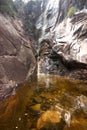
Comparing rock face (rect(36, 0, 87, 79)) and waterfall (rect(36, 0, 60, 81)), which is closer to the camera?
rock face (rect(36, 0, 87, 79))

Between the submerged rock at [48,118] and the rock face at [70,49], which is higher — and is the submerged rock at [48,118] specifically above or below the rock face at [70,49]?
below

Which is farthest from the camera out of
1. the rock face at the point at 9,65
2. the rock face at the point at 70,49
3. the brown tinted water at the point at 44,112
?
the rock face at the point at 70,49

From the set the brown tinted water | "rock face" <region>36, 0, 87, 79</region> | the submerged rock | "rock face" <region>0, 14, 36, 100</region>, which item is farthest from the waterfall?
the submerged rock

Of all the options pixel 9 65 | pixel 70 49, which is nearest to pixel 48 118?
pixel 9 65

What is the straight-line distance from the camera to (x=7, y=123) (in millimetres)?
6969

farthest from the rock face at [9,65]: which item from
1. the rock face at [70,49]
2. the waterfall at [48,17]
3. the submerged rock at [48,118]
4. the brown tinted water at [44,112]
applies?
the waterfall at [48,17]

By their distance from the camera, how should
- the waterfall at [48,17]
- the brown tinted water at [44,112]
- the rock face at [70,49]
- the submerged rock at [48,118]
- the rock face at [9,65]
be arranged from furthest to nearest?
the waterfall at [48,17]
the rock face at [70,49]
the rock face at [9,65]
the submerged rock at [48,118]
the brown tinted water at [44,112]

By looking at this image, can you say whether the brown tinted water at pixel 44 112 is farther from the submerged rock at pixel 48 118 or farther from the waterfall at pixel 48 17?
the waterfall at pixel 48 17

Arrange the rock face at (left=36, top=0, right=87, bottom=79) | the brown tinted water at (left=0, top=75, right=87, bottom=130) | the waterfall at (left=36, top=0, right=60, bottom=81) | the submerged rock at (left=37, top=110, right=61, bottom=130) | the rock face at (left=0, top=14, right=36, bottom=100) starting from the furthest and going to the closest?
1. the waterfall at (left=36, top=0, right=60, bottom=81)
2. the rock face at (left=36, top=0, right=87, bottom=79)
3. the rock face at (left=0, top=14, right=36, bottom=100)
4. the submerged rock at (left=37, top=110, right=61, bottom=130)
5. the brown tinted water at (left=0, top=75, right=87, bottom=130)

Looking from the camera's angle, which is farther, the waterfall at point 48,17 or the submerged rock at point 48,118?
the waterfall at point 48,17

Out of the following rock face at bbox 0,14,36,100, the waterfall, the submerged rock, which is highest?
the waterfall

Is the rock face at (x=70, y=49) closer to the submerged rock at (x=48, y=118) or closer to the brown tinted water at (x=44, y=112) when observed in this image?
the brown tinted water at (x=44, y=112)

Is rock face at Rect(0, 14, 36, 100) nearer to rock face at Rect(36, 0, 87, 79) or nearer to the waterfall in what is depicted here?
rock face at Rect(36, 0, 87, 79)

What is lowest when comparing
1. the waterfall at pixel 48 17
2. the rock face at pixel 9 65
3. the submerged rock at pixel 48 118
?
the submerged rock at pixel 48 118
